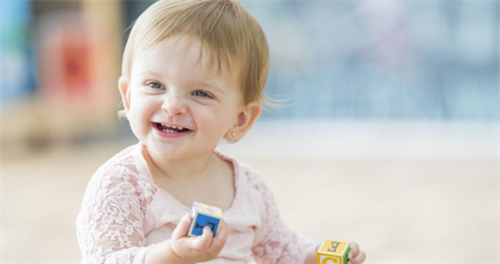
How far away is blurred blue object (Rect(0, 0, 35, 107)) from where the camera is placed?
352 cm

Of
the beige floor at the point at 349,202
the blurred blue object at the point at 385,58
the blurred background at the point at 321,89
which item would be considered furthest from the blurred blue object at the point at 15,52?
the blurred blue object at the point at 385,58

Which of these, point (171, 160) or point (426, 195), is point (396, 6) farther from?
point (171, 160)

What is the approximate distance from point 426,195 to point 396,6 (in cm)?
133

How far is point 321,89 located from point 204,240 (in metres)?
3.13

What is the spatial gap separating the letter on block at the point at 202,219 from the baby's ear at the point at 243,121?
0.31 metres

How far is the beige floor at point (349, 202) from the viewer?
6.88 feet

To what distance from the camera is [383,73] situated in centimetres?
374

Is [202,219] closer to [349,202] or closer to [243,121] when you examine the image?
[243,121]

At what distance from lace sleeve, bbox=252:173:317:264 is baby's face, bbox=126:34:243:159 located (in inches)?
7.3

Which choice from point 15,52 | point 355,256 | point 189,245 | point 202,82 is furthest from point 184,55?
point 15,52

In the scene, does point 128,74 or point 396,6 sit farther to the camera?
point 396,6

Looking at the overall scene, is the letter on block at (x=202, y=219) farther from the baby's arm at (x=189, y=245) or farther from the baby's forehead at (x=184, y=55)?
the baby's forehead at (x=184, y=55)

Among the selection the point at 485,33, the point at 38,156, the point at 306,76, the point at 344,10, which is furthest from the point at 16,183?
the point at 485,33

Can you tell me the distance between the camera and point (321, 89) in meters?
3.80
